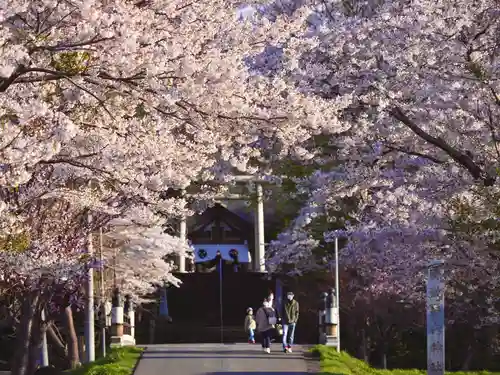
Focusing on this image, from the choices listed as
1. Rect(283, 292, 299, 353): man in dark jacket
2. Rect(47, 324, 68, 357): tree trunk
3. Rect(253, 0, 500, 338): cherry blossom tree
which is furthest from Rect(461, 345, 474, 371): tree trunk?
Rect(253, 0, 500, 338): cherry blossom tree

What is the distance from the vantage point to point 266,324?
25609 millimetres

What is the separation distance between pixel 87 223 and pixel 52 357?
21.2 metres

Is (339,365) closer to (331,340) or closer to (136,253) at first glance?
(331,340)

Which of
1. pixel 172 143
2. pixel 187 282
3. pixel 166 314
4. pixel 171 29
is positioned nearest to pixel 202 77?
pixel 171 29

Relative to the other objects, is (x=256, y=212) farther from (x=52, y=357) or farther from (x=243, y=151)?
(x=243, y=151)

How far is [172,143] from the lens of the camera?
15.7 m

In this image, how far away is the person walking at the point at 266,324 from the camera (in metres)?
25.6

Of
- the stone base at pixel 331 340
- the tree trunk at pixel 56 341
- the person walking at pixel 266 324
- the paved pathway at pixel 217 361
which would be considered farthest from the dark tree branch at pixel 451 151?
the tree trunk at pixel 56 341

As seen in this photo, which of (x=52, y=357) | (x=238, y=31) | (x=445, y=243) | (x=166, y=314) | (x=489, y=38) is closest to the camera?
(x=238, y=31)

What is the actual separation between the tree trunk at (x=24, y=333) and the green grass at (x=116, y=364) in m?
2.62

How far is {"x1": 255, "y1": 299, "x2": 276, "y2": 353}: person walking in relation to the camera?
25.6 metres

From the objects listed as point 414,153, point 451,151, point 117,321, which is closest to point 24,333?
point 117,321

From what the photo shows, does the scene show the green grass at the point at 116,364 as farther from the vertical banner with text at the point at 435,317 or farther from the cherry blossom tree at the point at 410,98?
the vertical banner with text at the point at 435,317

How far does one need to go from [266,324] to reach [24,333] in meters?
6.36
